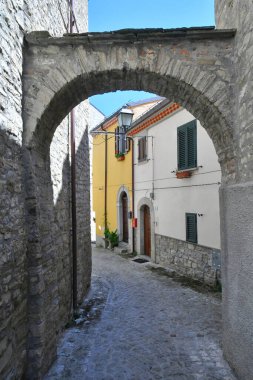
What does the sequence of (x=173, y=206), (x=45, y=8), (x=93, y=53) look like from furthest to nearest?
(x=173, y=206)
(x=45, y=8)
(x=93, y=53)

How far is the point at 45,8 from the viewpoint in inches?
173

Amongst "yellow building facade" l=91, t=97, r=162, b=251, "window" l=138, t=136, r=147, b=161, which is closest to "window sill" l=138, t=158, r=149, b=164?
"window" l=138, t=136, r=147, b=161

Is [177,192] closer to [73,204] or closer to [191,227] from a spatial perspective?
[191,227]

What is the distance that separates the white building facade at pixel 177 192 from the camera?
736 centimetres

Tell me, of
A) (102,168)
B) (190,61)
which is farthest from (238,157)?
(102,168)

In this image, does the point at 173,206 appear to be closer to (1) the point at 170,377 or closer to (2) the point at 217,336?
(2) the point at 217,336

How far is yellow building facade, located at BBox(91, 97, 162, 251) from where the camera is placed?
12824mm

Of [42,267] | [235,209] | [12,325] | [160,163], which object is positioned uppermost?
[160,163]

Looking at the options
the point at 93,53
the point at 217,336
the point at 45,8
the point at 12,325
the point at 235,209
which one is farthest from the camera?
the point at 217,336

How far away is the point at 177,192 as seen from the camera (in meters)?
8.96

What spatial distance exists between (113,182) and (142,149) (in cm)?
333

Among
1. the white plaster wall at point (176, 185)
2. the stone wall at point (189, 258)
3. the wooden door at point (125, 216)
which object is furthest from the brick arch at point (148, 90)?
the wooden door at point (125, 216)

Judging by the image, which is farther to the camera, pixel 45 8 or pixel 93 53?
pixel 45 8

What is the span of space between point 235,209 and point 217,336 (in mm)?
2486
